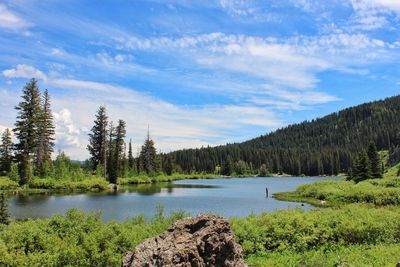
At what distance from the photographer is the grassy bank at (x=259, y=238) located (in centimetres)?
1284

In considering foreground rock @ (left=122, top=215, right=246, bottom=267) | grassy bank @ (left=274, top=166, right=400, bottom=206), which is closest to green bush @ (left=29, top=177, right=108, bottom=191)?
grassy bank @ (left=274, top=166, right=400, bottom=206)

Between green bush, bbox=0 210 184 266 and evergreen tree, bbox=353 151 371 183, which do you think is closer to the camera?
green bush, bbox=0 210 184 266

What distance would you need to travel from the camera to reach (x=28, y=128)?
→ 7300 centimetres

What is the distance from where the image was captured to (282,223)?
1788cm

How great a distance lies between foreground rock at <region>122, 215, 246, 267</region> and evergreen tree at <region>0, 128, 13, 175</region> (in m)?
72.0

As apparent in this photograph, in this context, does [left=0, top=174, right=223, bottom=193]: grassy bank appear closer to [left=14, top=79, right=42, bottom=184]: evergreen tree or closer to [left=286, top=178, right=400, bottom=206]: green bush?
[left=14, top=79, right=42, bottom=184]: evergreen tree

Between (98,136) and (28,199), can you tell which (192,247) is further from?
(98,136)

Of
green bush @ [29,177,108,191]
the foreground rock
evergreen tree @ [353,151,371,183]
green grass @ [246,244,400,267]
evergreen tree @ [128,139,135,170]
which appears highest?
evergreen tree @ [128,139,135,170]

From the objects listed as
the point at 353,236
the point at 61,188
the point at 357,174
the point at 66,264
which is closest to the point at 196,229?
the point at 66,264

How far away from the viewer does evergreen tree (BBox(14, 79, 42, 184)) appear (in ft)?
226

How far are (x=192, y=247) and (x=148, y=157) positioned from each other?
4601 inches

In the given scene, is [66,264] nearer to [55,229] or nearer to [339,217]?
[55,229]

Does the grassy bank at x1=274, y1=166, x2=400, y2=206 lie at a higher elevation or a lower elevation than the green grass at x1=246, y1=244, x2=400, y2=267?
higher

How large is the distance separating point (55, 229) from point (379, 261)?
36.5ft
